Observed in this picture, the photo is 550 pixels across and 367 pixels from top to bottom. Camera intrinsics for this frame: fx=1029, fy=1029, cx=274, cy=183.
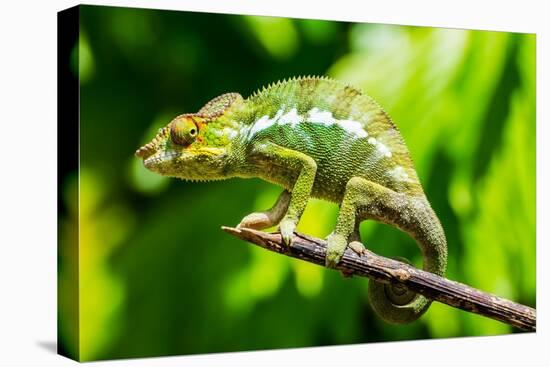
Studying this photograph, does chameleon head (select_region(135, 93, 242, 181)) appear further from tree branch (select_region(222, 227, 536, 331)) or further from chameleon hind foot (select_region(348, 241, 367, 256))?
chameleon hind foot (select_region(348, 241, 367, 256))

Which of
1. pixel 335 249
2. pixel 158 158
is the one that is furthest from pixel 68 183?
pixel 335 249

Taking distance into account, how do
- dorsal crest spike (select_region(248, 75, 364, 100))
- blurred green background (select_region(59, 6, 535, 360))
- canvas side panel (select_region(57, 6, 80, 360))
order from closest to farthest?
1. canvas side panel (select_region(57, 6, 80, 360))
2. blurred green background (select_region(59, 6, 535, 360))
3. dorsal crest spike (select_region(248, 75, 364, 100))

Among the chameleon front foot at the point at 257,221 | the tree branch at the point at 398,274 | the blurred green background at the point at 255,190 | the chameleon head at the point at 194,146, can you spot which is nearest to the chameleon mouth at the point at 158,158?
the chameleon head at the point at 194,146

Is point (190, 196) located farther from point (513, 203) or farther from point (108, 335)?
point (513, 203)

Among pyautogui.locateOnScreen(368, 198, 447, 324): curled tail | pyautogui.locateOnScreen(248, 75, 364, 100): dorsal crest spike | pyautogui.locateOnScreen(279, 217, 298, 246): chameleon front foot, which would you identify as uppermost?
pyautogui.locateOnScreen(248, 75, 364, 100): dorsal crest spike

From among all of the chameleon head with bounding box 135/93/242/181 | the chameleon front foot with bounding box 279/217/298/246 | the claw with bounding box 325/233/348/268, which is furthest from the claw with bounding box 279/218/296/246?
the chameleon head with bounding box 135/93/242/181

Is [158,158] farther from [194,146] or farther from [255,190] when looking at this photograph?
[255,190]

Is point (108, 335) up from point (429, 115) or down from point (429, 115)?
down

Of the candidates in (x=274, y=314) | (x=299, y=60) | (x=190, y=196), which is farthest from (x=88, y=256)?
(x=299, y=60)
